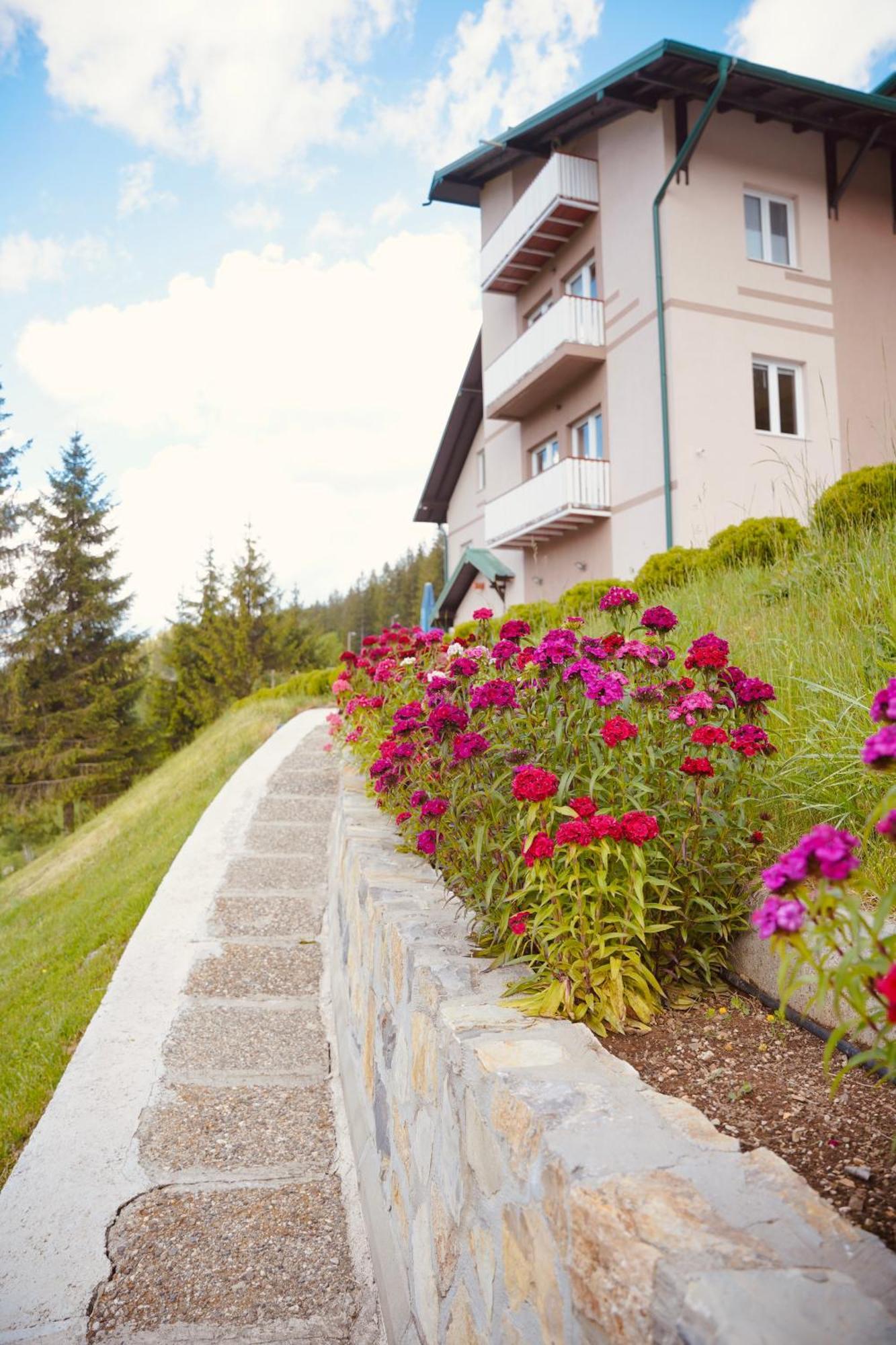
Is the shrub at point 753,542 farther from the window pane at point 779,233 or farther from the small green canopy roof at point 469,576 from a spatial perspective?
the small green canopy roof at point 469,576

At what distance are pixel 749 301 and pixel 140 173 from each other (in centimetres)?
854

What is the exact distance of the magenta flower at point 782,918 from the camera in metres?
0.86

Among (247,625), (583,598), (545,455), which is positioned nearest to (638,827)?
(583,598)

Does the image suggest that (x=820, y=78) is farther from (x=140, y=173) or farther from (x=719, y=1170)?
(x=719, y=1170)

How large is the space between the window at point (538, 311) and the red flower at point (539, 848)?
1350cm

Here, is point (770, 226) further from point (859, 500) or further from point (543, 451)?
point (859, 500)

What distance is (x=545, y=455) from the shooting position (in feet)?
46.5

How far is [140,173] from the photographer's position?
10617 mm

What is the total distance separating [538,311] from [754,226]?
402 cm

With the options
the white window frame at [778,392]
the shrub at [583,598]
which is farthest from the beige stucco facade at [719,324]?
the shrub at [583,598]

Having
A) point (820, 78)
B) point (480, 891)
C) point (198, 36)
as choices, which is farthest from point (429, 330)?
point (480, 891)

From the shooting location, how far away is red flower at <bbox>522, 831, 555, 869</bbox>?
1.81 meters

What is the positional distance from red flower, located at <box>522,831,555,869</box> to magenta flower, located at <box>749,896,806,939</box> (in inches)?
35.6

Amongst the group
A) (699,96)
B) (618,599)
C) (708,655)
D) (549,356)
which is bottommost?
(708,655)
